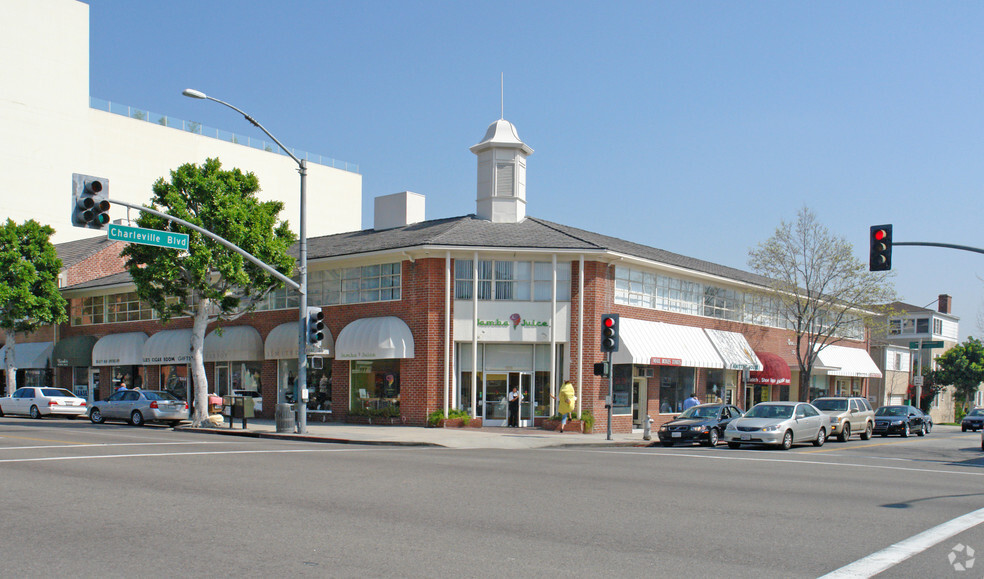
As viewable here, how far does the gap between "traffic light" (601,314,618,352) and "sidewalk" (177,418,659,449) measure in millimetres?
2830

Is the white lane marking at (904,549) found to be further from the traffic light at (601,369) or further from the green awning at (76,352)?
the green awning at (76,352)

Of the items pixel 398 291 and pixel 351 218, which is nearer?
pixel 398 291

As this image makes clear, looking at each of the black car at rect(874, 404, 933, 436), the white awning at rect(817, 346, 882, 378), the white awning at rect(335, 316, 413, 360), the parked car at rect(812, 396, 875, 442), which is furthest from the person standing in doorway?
the white awning at rect(817, 346, 882, 378)

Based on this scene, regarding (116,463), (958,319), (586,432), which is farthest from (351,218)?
(116,463)

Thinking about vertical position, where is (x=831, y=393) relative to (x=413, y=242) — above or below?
below

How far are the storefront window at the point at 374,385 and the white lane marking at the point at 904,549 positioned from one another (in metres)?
22.2

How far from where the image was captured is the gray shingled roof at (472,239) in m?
29.2

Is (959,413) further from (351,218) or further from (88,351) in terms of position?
(88,351)

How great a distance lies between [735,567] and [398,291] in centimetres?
2411

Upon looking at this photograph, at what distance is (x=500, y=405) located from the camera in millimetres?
29844

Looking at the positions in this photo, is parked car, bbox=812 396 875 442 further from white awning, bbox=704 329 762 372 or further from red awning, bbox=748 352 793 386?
red awning, bbox=748 352 793 386

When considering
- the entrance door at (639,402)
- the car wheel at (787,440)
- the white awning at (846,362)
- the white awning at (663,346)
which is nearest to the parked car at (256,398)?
the white awning at (663,346)

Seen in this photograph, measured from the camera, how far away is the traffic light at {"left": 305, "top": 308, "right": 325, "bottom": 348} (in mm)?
24438

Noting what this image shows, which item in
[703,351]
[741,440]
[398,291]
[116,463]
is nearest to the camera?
[116,463]
